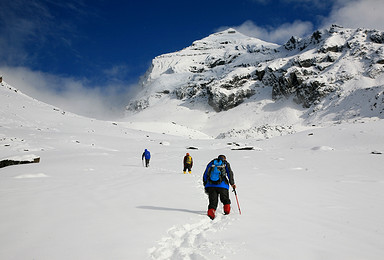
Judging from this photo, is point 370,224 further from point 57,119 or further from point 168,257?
point 57,119

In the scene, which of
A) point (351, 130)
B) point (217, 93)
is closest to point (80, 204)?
point (351, 130)

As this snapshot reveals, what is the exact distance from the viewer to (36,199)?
6.41 m

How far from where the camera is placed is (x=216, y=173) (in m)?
6.31

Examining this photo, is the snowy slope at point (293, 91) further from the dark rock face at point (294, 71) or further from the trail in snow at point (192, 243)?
the trail in snow at point (192, 243)

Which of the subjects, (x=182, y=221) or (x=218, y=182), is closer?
(x=182, y=221)

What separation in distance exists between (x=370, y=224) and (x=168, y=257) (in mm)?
4585

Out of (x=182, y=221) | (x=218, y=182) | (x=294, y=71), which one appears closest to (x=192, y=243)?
(x=182, y=221)

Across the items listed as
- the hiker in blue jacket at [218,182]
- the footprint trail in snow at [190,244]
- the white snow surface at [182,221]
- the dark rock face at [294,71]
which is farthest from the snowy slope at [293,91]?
the footprint trail in snow at [190,244]

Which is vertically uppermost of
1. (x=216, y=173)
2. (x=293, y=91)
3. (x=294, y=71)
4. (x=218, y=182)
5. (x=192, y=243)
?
(x=294, y=71)

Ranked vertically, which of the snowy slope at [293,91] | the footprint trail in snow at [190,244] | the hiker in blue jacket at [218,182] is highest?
the snowy slope at [293,91]

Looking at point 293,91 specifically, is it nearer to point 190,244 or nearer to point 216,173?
point 216,173

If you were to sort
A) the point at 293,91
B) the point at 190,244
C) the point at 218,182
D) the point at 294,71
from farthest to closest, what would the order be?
the point at 293,91 < the point at 294,71 < the point at 218,182 < the point at 190,244

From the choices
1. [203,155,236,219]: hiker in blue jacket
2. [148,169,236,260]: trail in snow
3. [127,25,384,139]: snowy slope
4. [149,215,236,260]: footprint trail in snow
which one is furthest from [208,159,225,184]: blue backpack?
[127,25,384,139]: snowy slope

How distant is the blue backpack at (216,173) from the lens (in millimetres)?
6297
